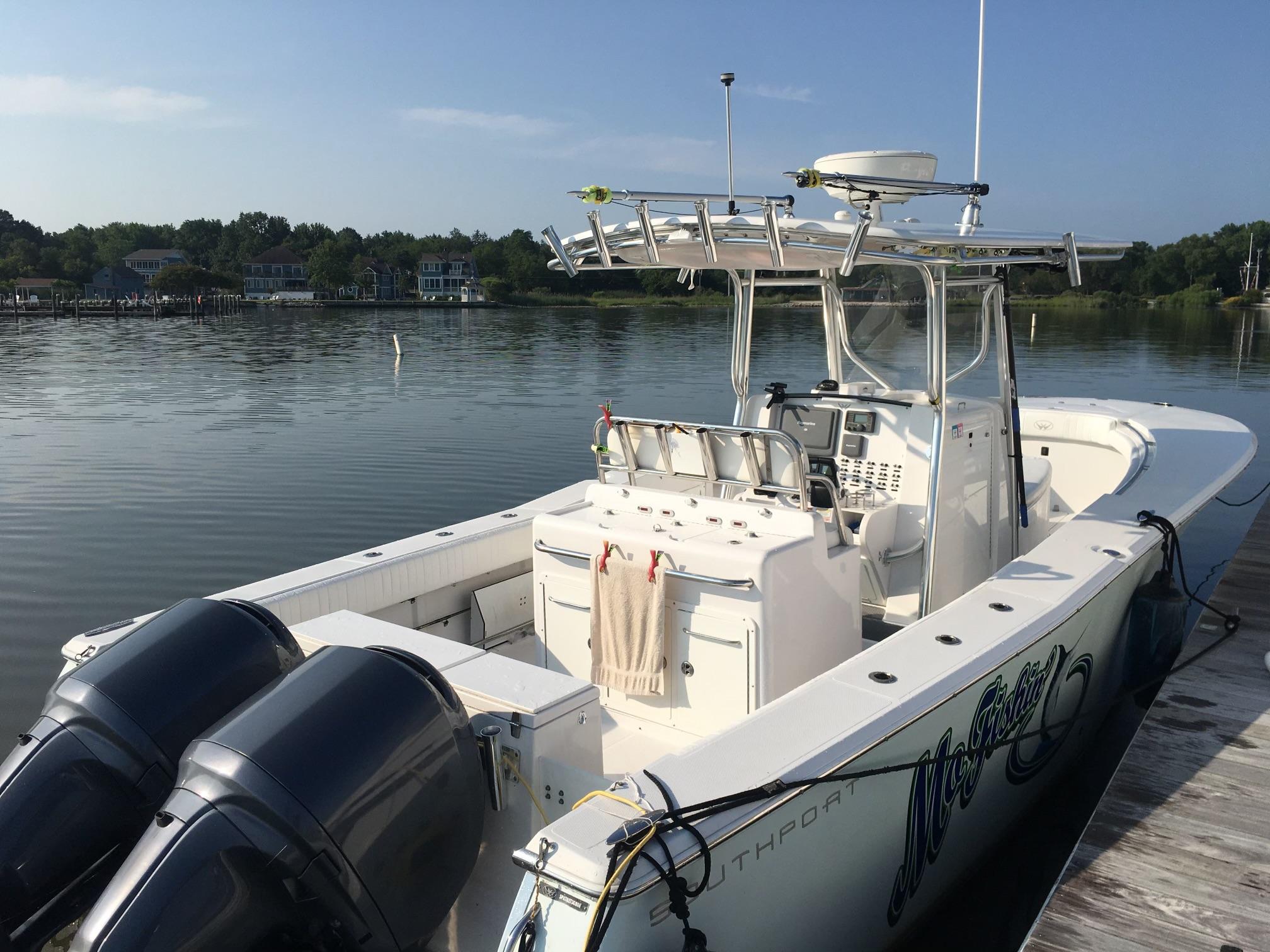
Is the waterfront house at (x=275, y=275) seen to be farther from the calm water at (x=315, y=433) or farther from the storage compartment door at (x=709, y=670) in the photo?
the storage compartment door at (x=709, y=670)

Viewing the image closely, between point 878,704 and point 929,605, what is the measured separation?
1696 mm

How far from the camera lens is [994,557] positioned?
5148mm

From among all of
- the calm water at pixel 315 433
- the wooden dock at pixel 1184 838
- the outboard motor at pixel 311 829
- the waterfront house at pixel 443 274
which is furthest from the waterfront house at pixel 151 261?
the outboard motor at pixel 311 829

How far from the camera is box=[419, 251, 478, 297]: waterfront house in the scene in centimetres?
9775

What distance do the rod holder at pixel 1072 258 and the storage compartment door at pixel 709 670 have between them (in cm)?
233

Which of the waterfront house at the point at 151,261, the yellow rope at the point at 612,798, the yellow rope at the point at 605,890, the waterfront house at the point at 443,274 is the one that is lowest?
the yellow rope at the point at 605,890

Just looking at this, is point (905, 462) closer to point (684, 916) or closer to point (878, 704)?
point (878, 704)

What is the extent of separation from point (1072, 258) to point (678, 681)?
261 centimetres

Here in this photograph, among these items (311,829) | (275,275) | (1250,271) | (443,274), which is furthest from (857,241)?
(275,275)

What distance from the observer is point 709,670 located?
3756 mm

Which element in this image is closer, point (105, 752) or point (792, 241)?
point (105, 752)

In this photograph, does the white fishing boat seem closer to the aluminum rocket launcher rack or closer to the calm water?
the aluminum rocket launcher rack

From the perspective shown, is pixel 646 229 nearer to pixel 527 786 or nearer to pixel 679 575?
pixel 679 575

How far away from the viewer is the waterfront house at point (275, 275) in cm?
10525
